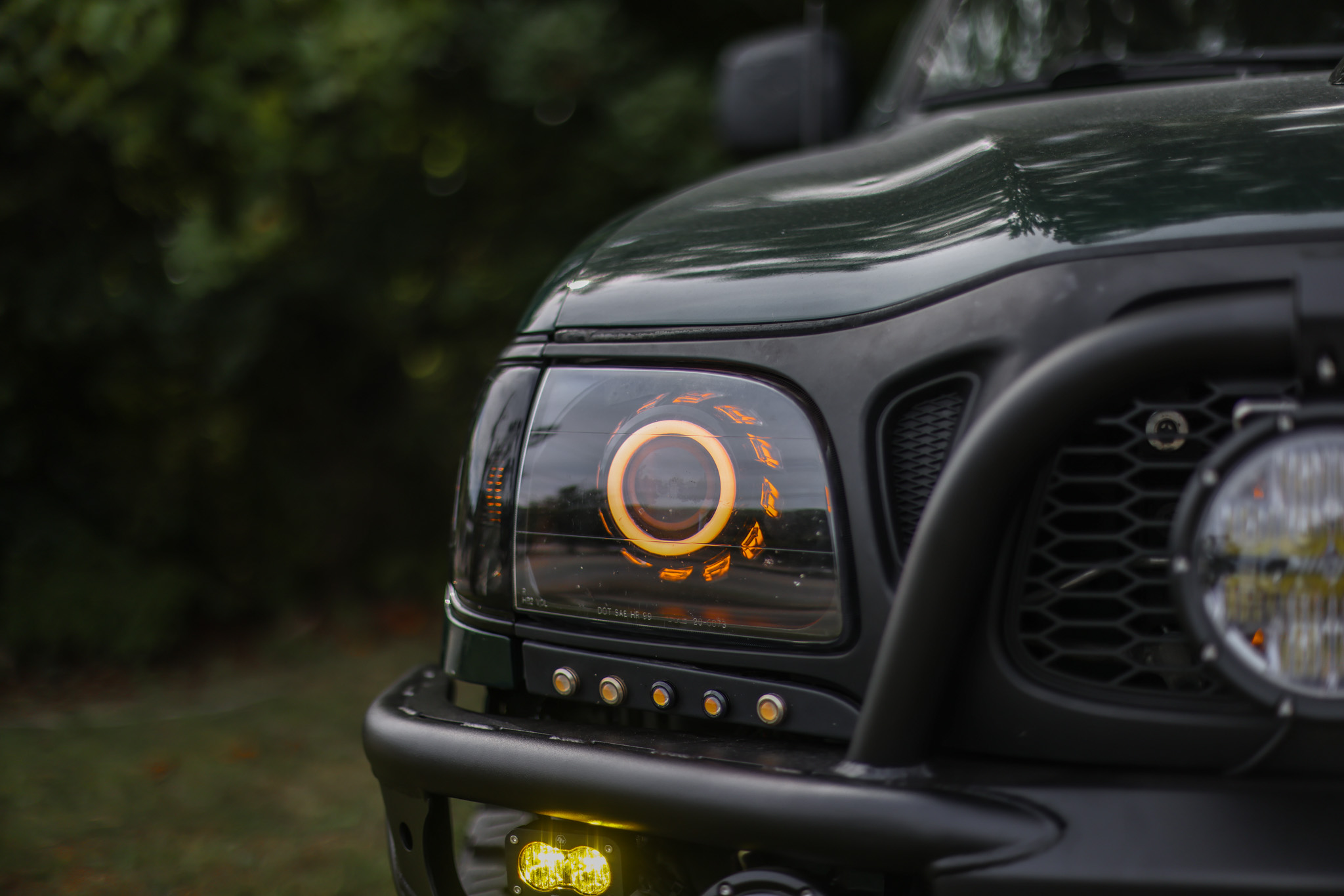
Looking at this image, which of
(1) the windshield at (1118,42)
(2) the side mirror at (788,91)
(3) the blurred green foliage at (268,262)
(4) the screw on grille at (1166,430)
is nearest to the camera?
(4) the screw on grille at (1166,430)

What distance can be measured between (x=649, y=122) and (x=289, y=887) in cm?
326

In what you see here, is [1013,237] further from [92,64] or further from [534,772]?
[92,64]

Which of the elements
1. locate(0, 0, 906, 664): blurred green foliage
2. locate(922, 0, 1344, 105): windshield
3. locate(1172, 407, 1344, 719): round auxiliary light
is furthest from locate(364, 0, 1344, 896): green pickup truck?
locate(0, 0, 906, 664): blurred green foliage

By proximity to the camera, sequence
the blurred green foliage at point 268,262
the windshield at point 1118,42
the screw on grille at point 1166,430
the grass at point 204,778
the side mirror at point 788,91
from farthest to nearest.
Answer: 1. the blurred green foliage at point 268,262
2. the side mirror at point 788,91
3. the grass at point 204,778
4. the windshield at point 1118,42
5. the screw on grille at point 1166,430

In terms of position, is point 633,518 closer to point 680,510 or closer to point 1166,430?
point 680,510

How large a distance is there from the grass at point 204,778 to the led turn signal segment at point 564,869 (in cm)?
132

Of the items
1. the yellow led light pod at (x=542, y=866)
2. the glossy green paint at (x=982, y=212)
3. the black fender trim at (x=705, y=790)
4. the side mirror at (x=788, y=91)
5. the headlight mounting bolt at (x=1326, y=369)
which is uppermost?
the side mirror at (x=788, y=91)

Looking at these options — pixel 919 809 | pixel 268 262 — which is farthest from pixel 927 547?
pixel 268 262

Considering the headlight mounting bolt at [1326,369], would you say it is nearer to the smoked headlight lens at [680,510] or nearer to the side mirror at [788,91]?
the smoked headlight lens at [680,510]

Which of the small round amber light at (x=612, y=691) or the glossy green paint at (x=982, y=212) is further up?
the glossy green paint at (x=982, y=212)

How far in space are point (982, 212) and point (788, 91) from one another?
166 cm

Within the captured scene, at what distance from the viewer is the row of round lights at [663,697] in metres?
1.13

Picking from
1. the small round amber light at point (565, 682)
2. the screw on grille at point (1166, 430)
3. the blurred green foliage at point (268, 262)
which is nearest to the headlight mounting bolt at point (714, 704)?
the small round amber light at point (565, 682)

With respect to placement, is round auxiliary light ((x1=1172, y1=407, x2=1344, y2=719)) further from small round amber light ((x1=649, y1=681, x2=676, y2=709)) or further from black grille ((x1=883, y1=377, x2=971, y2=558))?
small round amber light ((x1=649, y1=681, x2=676, y2=709))
